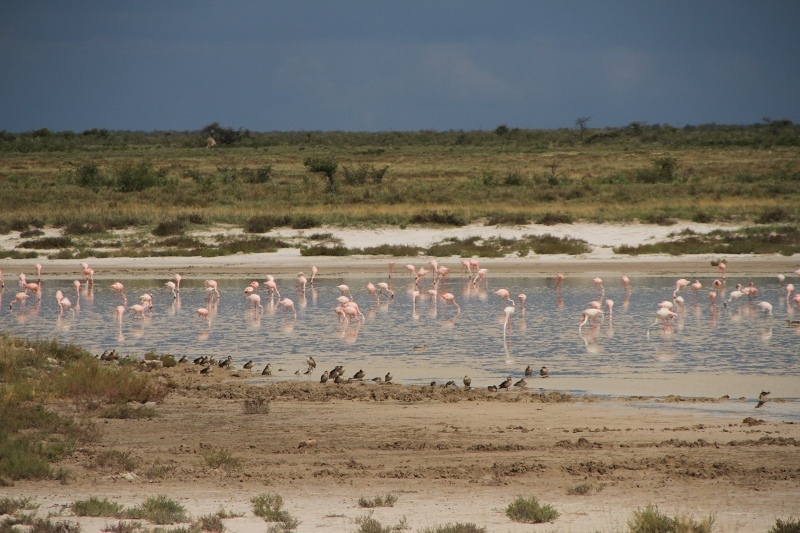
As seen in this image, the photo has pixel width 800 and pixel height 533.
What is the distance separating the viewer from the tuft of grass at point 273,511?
20.2 feet

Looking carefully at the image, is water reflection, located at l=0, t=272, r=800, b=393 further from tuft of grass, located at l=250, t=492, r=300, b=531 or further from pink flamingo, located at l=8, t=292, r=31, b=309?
tuft of grass, located at l=250, t=492, r=300, b=531

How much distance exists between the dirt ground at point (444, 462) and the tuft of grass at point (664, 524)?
0.25 meters

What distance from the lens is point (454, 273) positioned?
86.6ft

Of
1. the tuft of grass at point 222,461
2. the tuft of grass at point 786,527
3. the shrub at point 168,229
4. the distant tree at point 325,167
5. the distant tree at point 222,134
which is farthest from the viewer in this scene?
the distant tree at point 222,134

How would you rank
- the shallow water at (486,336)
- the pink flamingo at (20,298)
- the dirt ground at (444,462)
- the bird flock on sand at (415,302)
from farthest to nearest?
the pink flamingo at (20,298) < the bird flock on sand at (415,302) < the shallow water at (486,336) < the dirt ground at (444,462)

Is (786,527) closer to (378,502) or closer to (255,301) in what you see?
(378,502)

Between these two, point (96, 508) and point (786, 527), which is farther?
point (96, 508)

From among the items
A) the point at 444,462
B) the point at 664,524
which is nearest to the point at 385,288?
the point at 444,462

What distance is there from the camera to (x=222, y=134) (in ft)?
291

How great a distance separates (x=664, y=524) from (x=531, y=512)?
895mm

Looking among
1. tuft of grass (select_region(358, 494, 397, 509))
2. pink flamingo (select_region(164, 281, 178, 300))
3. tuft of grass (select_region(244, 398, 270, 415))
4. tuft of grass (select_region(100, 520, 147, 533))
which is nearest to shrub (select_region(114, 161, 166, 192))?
pink flamingo (select_region(164, 281, 178, 300))

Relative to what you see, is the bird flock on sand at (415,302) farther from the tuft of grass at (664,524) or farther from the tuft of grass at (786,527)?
the tuft of grass at (786,527)

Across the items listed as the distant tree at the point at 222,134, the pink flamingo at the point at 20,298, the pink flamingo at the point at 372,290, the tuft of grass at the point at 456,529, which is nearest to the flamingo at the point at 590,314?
the pink flamingo at the point at 372,290

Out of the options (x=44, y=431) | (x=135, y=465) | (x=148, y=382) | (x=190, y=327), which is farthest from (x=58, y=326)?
(x=135, y=465)
